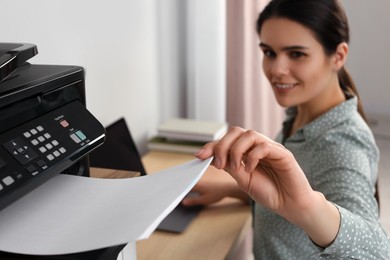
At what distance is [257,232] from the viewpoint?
1.22 m

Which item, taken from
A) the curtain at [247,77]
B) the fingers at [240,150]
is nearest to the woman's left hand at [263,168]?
the fingers at [240,150]

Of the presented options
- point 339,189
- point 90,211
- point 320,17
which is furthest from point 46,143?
point 320,17

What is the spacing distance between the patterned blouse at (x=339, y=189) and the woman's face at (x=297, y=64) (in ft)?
0.30

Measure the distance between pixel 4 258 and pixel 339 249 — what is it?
57 centimetres

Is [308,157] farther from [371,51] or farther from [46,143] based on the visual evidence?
[371,51]

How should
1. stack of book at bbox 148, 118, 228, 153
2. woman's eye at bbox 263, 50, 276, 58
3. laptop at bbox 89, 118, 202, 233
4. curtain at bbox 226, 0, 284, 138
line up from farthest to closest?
curtain at bbox 226, 0, 284, 138 < stack of book at bbox 148, 118, 228, 153 < woman's eye at bbox 263, 50, 276, 58 < laptop at bbox 89, 118, 202, 233

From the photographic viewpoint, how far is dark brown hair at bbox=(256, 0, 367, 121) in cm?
119

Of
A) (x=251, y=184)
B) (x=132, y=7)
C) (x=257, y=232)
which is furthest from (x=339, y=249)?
(x=132, y=7)

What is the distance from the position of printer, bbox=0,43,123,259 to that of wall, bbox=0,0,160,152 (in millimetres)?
384

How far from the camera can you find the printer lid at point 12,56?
2.02 ft

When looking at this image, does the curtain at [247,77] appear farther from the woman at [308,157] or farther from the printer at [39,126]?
the printer at [39,126]

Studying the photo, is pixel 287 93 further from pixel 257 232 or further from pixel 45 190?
pixel 45 190

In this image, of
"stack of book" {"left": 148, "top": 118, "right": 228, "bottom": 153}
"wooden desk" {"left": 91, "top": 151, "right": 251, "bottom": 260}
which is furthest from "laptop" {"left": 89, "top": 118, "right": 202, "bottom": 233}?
"stack of book" {"left": 148, "top": 118, "right": 228, "bottom": 153}

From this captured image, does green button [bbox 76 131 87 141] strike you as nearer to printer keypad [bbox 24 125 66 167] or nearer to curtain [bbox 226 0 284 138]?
printer keypad [bbox 24 125 66 167]
